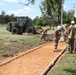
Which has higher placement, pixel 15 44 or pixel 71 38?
pixel 71 38

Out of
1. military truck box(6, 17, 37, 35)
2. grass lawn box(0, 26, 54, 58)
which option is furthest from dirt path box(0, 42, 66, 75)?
military truck box(6, 17, 37, 35)

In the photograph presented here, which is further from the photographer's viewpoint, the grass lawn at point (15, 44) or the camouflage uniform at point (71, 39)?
the grass lawn at point (15, 44)

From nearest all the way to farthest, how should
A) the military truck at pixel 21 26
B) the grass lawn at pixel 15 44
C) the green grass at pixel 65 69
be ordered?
the green grass at pixel 65 69
the grass lawn at pixel 15 44
the military truck at pixel 21 26

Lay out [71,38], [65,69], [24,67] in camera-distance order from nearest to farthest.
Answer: [65,69]
[24,67]
[71,38]

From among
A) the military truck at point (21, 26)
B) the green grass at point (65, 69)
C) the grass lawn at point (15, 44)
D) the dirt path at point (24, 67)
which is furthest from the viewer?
the military truck at point (21, 26)

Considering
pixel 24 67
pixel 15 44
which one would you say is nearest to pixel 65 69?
pixel 24 67

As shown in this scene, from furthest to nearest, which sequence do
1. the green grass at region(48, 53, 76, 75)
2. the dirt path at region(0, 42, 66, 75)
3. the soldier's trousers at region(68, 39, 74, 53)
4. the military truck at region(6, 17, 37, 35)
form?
the military truck at region(6, 17, 37, 35) < the soldier's trousers at region(68, 39, 74, 53) < the dirt path at region(0, 42, 66, 75) < the green grass at region(48, 53, 76, 75)

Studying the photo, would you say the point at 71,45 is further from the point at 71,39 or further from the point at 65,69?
the point at 65,69

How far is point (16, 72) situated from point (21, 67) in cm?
116

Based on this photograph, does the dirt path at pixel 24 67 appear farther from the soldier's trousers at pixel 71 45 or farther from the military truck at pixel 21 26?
the military truck at pixel 21 26

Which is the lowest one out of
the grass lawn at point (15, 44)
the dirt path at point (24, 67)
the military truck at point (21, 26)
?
the dirt path at point (24, 67)

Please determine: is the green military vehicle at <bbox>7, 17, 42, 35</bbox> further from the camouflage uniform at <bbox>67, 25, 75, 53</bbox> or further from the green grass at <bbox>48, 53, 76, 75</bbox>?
the green grass at <bbox>48, 53, 76, 75</bbox>

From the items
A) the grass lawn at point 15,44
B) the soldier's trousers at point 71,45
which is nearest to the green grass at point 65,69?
the soldier's trousers at point 71,45

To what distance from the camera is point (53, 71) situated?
37.1ft
